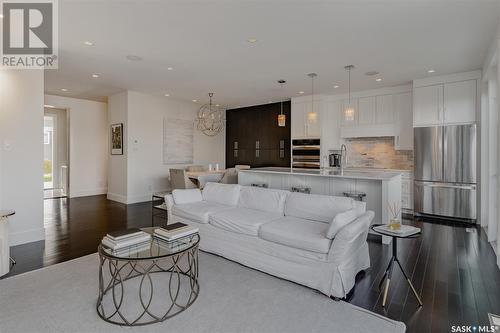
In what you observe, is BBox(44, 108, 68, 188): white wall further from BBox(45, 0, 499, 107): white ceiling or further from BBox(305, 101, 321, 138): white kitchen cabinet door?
BBox(305, 101, 321, 138): white kitchen cabinet door

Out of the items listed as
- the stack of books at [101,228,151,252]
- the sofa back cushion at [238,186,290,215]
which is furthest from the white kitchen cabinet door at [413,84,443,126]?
the stack of books at [101,228,151,252]

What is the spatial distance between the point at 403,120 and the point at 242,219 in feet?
16.3

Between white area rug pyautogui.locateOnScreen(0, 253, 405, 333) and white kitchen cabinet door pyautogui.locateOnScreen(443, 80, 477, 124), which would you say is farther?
white kitchen cabinet door pyautogui.locateOnScreen(443, 80, 477, 124)

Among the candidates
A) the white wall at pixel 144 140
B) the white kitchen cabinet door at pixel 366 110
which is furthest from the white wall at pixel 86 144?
the white kitchen cabinet door at pixel 366 110

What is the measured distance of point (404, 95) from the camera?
20.0 feet

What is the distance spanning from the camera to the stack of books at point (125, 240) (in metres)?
2.15

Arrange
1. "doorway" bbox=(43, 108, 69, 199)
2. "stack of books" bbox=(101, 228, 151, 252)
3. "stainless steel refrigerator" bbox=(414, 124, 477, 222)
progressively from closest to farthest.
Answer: "stack of books" bbox=(101, 228, 151, 252) < "stainless steel refrigerator" bbox=(414, 124, 477, 222) < "doorway" bbox=(43, 108, 69, 199)

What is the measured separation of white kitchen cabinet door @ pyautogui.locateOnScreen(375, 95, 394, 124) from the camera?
6293 millimetres

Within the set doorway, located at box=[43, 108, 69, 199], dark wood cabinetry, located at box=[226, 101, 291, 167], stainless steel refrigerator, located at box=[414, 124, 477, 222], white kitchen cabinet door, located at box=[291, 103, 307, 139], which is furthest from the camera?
doorway, located at box=[43, 108, 69, 199]

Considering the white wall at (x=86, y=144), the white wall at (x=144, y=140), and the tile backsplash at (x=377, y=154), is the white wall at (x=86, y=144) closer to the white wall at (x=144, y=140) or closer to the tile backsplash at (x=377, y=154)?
the white wall at (x=144, y=140)

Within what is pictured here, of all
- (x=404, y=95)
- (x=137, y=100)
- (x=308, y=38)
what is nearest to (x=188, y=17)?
(x=308, y=38)

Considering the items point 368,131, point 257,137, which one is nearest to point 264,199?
point 368,131

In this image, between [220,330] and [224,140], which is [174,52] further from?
[224,140]

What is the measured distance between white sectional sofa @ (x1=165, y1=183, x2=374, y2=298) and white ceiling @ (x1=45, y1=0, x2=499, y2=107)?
208 centimetres
